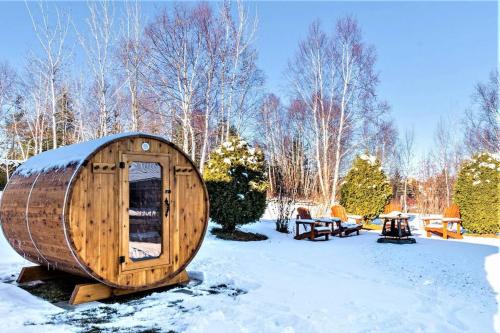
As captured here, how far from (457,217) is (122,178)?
33.1 feet

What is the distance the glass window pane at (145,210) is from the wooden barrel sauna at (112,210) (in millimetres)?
14

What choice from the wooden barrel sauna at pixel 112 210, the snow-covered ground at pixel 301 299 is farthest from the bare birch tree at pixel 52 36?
the wooden barrel sauna at pixel 112 210

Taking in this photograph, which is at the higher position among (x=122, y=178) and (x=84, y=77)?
(x=84, y=77)

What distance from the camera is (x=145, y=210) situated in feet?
18.4

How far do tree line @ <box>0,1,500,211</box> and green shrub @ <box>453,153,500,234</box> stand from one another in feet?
12.9

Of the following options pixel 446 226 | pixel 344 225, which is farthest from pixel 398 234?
pixel 344 225

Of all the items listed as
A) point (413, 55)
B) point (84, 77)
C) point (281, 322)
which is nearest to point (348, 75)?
point (413, 55)

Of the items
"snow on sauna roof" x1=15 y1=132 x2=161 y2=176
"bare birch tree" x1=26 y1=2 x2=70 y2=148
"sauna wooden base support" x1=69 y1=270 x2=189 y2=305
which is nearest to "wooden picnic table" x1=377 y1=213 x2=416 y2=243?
"sauna wooden base support" x1=69 y1=270 x2=189 y2=305

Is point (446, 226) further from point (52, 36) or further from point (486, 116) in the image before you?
point (52, 36)

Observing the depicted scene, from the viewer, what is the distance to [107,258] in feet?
15.8

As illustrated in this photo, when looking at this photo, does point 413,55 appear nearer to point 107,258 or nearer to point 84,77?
point 107,258

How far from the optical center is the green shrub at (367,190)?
14305 millimetres

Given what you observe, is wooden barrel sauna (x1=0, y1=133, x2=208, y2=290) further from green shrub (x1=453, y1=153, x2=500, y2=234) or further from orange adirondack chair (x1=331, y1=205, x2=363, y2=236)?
green shrub (x1=453, y1=153, x2=500, y2=234)

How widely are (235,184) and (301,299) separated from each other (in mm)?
5731
